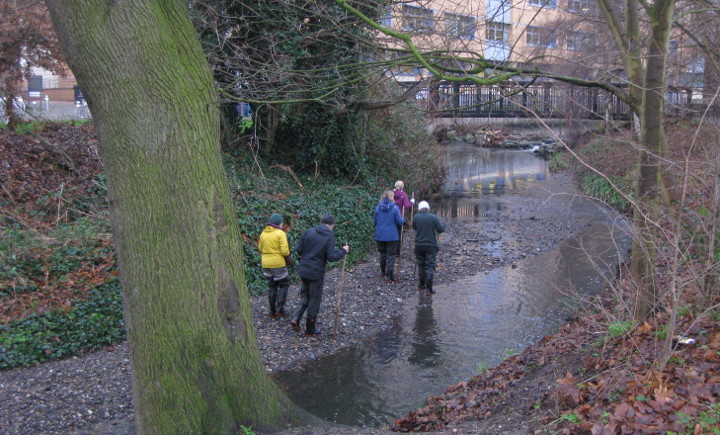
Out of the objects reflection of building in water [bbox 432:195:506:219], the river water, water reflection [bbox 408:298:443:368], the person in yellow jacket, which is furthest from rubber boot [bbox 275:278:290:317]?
reflection of building in water [bbox 432:195:506:219]

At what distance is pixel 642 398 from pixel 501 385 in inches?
76.3

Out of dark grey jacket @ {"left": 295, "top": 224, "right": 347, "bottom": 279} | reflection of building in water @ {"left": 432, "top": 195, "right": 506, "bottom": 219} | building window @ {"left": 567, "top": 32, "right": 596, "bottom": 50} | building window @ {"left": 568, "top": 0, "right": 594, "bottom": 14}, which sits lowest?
reflection of building in water @ {"left": 432, "top": 195, "right": 506, "bottom": 219}

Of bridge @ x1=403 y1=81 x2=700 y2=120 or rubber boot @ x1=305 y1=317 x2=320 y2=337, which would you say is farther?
rubber boot @ x1=305 y1=317 x2=320 y2=337

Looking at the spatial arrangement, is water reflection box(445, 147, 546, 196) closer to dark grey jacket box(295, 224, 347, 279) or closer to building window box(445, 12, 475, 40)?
building window box(445, 12, 475, 40)

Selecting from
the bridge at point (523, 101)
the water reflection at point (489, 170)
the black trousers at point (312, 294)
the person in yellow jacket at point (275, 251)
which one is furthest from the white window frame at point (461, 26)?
the water reflection at point (489, 170)

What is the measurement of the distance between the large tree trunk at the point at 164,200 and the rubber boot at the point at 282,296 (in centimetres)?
472

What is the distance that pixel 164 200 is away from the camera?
4590mm

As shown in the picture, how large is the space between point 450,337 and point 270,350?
9.61 feet

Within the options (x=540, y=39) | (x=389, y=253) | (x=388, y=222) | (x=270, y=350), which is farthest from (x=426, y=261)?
(x=540, y=39)

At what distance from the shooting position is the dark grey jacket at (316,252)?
29.5ft

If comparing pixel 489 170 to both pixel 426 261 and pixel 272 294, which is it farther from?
pixel 272 294

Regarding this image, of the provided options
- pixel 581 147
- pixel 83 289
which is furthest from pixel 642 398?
pixel 581 147

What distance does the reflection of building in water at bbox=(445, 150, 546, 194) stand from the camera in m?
28.5

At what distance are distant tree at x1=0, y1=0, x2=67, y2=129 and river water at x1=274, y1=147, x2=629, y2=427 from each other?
11.1m
